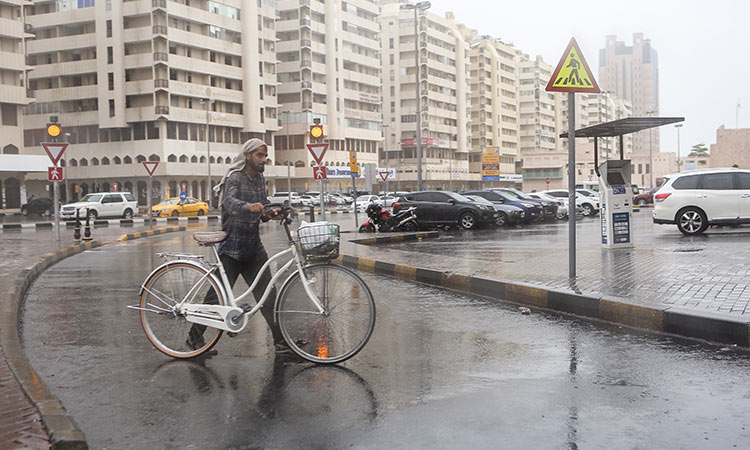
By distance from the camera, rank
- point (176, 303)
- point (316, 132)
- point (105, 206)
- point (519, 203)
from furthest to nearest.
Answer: point (105, 206)
point (519, 203)
point (316, 132)
point (176, 303)

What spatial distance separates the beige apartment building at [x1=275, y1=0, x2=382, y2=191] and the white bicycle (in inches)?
3024

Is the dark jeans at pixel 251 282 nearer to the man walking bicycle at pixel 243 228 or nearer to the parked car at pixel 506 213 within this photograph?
the man walking bicycle at pixel 243 228

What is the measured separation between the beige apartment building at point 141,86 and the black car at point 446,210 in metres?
46.1

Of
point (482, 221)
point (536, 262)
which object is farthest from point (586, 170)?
point (536, 262)

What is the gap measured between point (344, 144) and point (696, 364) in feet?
289

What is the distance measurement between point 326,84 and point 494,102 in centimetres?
5003

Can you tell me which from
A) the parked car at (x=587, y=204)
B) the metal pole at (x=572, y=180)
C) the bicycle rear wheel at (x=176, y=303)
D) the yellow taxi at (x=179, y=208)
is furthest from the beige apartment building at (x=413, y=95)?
the bicycle rear wheel at (x=176, y=303)

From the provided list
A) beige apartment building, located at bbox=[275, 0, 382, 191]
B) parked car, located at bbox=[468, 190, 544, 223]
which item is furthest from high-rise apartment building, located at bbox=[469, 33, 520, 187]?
parked car, located at bbox=[468, 190, 544, 223]

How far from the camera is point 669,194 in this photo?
1827 centimetres

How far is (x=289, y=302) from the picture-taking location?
564cm

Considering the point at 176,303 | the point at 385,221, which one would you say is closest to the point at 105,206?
the point at 385,221

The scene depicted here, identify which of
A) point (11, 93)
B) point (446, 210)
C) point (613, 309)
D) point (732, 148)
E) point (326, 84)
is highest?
point (326, 84)

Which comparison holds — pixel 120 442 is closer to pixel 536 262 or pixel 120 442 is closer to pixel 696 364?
pixel 696 364

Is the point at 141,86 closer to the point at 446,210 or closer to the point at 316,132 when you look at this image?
the point at 446,210
